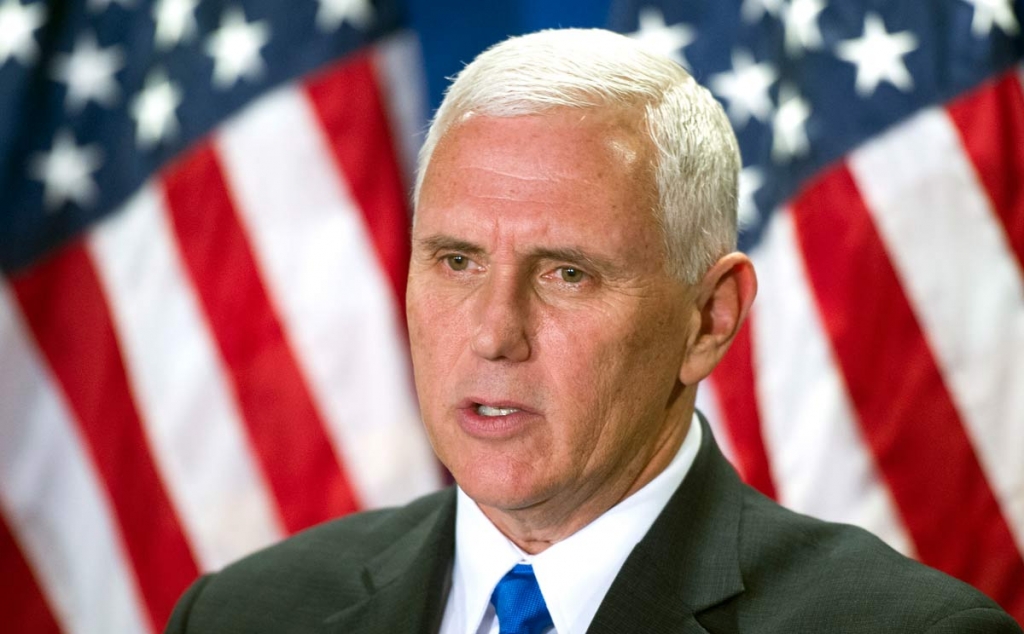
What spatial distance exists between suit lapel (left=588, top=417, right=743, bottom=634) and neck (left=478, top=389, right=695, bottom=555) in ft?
0.18

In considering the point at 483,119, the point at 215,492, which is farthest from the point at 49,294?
the point at 483,119

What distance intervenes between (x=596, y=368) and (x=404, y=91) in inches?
69.1

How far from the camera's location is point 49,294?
3.14m

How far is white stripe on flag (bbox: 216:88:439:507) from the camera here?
316cm

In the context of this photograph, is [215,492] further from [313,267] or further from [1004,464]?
[1004,464]

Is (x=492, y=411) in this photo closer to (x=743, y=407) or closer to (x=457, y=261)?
(x=457, y=261)

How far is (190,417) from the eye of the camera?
123 inches

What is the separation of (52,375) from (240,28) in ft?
3.27

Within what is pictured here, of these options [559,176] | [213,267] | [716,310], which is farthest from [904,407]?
[213,267]

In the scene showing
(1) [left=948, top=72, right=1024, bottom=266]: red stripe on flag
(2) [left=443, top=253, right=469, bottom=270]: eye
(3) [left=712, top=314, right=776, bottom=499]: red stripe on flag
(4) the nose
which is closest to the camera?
(4) the nose

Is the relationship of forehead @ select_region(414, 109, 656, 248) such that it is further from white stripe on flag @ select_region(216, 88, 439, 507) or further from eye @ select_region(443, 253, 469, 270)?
white stripe on flag @ select_region(216, 88, 439, 507)

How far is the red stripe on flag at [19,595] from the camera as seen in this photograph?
312cm

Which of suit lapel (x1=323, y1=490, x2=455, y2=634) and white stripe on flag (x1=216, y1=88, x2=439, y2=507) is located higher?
white stripe on flag (x1=216, y1=88, x2=439, y2=507)

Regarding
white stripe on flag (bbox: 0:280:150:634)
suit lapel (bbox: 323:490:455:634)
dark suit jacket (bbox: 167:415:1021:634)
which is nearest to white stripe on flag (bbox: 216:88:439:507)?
white stripe on flag (bbox: 0:280:150:634)
